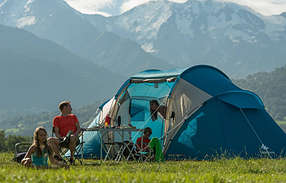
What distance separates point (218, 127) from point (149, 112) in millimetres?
2530

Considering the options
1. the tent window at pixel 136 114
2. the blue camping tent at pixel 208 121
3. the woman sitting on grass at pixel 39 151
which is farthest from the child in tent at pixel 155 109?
the woman sitting on grass at pixel 39 151

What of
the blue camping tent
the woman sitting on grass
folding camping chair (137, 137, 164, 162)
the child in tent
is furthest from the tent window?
the woman sitting on grass

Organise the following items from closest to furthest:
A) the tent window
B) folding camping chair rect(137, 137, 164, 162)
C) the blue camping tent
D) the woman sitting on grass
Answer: the woman sitting on grass
folding camping chair rect(137, 137, 164, 162)
the blue camping tent
the tent window

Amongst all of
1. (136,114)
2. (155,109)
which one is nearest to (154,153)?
(155,109)

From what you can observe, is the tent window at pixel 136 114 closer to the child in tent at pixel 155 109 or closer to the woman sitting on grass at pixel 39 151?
the child in tent at pixel 155 109

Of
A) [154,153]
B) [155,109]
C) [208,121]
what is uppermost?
[155,109]

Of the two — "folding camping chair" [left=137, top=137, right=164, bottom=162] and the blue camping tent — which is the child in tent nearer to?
the blue camping tent

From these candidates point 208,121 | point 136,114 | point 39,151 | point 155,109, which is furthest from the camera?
point 136,114

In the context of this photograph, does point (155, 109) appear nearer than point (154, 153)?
No

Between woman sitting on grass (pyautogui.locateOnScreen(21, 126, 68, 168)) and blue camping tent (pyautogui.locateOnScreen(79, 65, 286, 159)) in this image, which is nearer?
woman sitting on grass (pyautogui.locateOnScreen(21, 126, 68, 168))

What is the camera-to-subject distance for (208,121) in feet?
34.0

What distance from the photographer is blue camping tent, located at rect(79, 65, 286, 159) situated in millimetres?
10211

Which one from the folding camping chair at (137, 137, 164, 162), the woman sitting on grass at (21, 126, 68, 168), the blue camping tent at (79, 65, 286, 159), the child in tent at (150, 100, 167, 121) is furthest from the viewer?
the child in tent at (150, 100, 167, 121)

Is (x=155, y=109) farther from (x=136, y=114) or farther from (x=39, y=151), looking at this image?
(x=39, y=151)
